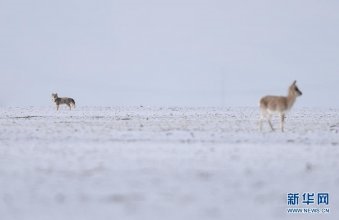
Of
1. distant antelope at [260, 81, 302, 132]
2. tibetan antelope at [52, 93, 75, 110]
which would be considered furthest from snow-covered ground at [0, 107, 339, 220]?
tibetan antelope at [52, 93, 75, 110]

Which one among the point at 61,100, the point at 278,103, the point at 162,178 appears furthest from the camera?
the point at 61,100

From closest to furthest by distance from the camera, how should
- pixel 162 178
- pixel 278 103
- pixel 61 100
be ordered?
pixel 162 178
pixel 278 103
pixel 61 100

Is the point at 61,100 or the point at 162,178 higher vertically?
the point at 61,100

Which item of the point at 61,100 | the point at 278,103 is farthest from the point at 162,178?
the point at 61,100

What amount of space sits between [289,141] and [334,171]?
6.78 metres

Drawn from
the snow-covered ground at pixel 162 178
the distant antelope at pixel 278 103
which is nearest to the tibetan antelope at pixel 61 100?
the distant antelope at pixel 278 103

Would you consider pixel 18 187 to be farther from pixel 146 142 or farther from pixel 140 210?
pixel 146 142

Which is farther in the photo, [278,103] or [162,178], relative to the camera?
[278,103]

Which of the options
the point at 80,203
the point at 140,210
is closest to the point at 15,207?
the point at 80,203

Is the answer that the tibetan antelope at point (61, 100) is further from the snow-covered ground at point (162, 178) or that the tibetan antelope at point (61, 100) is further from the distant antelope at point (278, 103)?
the snow-covered ground at point (162, 178)

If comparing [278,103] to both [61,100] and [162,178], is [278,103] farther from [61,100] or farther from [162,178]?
[61,100]

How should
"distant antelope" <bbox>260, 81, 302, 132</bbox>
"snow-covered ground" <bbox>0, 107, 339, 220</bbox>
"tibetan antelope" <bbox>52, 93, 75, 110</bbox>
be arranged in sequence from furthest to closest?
"tibetan antelope" <bbox>52, 93, 75, 110</bbox>, "distant antelope" <bbox>260, 81, 302, 132</bbox>, "snow-covered ground" <bbox>0, 107, 339, 220</bbox>

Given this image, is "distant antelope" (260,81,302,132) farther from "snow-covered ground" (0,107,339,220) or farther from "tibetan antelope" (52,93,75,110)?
"tibetan antelope" (52,93,75,110)

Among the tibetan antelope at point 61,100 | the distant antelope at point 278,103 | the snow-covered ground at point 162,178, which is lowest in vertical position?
the snow-covered ground at point 162,178
